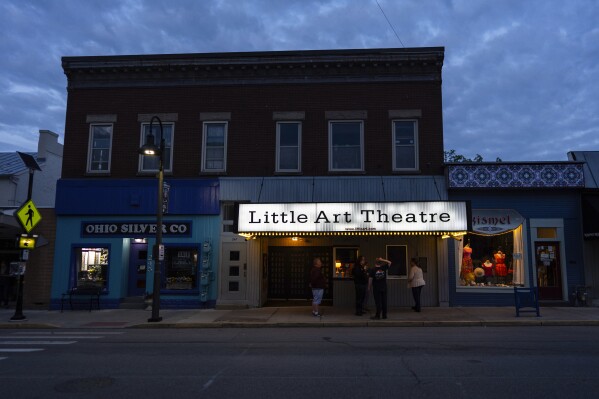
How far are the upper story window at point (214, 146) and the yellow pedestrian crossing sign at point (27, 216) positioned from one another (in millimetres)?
5742

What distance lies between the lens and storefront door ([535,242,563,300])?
16448mm

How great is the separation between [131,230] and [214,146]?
4.28 metres

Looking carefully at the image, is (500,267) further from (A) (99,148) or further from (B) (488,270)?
(A) (99,148)

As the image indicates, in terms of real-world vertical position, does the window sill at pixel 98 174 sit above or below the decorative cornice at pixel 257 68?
below

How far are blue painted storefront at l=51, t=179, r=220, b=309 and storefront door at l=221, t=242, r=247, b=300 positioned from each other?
0.33 meters

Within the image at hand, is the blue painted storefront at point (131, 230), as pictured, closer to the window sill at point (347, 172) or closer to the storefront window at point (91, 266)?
the storefront window at point (91, 266)

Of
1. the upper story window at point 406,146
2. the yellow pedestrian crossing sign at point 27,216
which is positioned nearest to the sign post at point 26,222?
the yellow pedestrian crossing sign at point 27,216

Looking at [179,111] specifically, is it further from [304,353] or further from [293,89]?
[304,353]

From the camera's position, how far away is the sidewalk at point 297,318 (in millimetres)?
13219

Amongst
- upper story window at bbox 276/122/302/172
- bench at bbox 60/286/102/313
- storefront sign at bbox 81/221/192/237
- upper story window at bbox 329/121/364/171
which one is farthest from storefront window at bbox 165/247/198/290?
upper story window at bbox 329/121/364/171

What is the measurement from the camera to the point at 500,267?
16.8 meters

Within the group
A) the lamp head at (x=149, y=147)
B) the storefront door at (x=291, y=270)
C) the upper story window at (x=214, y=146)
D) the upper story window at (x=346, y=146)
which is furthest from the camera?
the storefront door at (x=291, y=270)

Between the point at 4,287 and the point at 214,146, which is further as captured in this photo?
the point at 4,287

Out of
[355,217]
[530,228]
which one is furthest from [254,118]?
[530,228]
